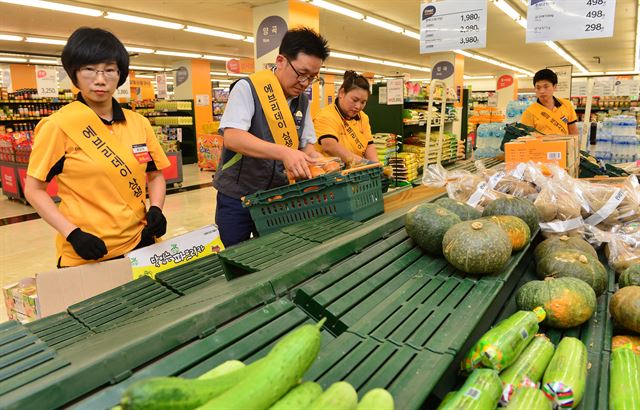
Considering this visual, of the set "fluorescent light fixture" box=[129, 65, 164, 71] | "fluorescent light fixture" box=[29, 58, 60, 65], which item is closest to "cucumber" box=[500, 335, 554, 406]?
"fluorescent light fixture" box=[29, 58, 60, 65]

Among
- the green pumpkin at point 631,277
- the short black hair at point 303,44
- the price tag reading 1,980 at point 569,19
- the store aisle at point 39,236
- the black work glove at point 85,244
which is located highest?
the price tag reading 1,980 at point 569,19

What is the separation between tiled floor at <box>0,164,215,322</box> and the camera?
4715mm

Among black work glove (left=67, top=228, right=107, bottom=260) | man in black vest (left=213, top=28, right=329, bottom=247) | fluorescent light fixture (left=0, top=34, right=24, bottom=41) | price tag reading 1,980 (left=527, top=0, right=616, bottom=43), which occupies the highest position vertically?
fluorescent light fixture (left=0, top=34, right=24, bottom=41)

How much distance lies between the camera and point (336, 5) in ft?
32.8

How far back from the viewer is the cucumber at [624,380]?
3.31 ft

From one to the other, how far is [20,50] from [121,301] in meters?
17.9

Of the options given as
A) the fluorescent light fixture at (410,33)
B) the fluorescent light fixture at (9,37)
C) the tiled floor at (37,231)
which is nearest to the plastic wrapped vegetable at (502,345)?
the tiled floor at (37,231)

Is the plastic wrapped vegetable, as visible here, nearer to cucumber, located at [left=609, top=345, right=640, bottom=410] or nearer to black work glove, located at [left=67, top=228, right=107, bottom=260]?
cucumber, located at [left=609, top=345, right=640, bottom=410]

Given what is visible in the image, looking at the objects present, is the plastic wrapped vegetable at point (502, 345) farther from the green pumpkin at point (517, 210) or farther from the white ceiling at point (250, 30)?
the white ceiling at point (250, 30)

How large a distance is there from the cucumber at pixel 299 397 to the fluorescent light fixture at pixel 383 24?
11.8m

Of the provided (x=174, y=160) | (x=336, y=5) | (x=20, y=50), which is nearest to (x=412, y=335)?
(x=174, y=160)

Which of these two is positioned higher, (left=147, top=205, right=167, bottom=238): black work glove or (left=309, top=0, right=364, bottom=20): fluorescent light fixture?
(left=309, top=0, right=364, bottom=20): fluorescent light fixture

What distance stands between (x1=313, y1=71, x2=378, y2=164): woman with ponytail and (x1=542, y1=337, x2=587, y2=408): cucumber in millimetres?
2214

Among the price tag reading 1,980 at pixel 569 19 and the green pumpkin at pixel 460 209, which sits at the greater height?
the price tag reading 1,980 at pixel 569 19
